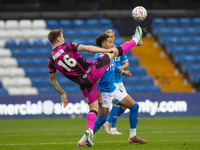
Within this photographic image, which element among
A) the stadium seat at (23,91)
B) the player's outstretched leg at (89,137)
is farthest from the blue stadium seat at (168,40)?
the player's outstretched leg at (89,137)

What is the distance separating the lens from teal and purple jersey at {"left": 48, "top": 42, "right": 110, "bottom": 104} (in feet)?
25.6

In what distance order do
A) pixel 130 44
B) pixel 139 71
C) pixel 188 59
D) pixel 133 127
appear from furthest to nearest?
pixel 188 59 < pixel 139 71 < pixel 133 127 < pixel 130 44

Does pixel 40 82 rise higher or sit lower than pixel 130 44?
lower

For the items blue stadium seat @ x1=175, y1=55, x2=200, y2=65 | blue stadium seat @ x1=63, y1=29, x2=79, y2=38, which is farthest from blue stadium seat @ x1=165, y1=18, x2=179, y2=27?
blue stadium seat @ x1=63, y1=29, x2=79, y2=38

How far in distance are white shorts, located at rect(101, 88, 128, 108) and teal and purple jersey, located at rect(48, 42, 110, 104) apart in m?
1.09

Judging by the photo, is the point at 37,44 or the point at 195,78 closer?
the point at 195,78

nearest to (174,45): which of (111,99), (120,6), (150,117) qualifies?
(120,6)

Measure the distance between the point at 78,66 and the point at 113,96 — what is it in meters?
1.65

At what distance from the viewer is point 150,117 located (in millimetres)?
17703

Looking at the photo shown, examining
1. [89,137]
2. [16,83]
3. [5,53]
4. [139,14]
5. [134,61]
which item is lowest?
[16,83]

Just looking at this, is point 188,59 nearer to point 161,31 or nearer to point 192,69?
point 192,69

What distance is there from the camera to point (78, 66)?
7.86 metres

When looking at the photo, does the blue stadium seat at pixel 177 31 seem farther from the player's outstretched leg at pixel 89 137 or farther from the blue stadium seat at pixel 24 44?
the player's outstretched leg at pixel 89 137

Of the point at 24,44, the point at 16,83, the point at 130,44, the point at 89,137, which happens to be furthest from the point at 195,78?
the point at 89,137
